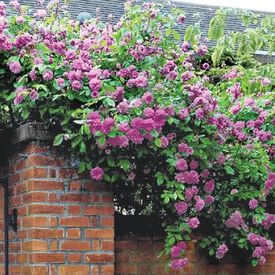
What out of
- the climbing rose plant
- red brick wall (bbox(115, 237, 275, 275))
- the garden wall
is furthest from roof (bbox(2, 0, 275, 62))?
the garden wall

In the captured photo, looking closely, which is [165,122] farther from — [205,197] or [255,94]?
[255,94]

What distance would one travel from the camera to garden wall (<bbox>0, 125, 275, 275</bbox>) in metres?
4.49

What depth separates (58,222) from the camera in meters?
4.53

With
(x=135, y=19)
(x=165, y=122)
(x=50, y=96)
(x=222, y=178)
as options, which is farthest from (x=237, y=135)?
(x=50, y=96)

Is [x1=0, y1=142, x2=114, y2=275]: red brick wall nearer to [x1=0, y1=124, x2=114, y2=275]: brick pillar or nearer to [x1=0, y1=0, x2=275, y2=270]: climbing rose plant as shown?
[x1=0, y1=124, x2=114, y2=275]: brick pillar

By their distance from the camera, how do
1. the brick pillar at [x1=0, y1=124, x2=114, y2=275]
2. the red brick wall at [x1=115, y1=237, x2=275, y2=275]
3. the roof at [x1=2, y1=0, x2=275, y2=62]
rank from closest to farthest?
the brick pillar at [x1=0, y1=124, x2=114, y2=275] < the red brick wall at [x1=115, y1=237, x2=275, y2=275] < the roof at [x1=2, y1=0, x2=275, y2=62]

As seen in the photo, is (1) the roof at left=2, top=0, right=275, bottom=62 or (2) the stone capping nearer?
(2) the stone capping

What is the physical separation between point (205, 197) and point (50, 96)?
45.8 inches

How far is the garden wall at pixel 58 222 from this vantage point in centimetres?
449

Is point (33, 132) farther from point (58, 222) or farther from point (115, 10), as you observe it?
point (115, 10)

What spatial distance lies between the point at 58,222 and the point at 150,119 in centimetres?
81

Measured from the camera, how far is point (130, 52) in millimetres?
4785

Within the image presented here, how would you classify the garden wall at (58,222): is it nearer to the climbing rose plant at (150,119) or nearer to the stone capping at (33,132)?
the stone capping at (33,132)

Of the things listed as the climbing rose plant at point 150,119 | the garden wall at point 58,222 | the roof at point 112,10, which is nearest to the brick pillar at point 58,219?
the garden wall at point 58,222
